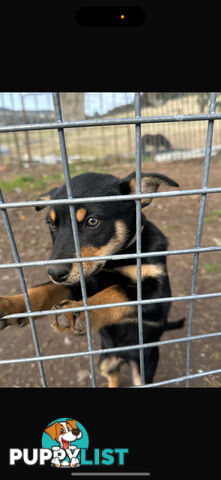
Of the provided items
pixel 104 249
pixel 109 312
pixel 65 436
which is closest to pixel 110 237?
pixel 104 249

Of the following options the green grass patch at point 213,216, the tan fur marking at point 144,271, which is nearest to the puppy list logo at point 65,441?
the tan fur marking at point 144,271

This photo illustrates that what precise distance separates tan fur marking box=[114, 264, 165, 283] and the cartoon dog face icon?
89 centimetres

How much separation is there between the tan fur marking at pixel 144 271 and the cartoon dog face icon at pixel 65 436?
0.89 meters

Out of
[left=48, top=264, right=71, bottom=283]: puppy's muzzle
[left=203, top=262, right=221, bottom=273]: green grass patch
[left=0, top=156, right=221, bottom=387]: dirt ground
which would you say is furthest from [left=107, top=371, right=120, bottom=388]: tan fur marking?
[left=203, top=262, right=221, bottom=273]: green grass patch

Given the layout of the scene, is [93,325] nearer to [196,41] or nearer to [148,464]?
[148,464]

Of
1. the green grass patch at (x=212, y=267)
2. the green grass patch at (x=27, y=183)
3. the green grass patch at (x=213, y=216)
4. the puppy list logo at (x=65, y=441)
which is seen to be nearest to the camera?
the puppy list logo at (x=65, y=441)

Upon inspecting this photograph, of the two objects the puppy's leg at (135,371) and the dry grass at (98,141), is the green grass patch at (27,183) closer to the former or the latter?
the dry grass at (98,141)

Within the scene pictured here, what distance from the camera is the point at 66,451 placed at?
95 cm

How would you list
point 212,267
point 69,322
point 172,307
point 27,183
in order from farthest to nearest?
point 27,183, point 212,267, point 172,307, point 69,322

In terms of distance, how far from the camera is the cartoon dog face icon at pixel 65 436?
0.95 metres

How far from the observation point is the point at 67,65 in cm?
88

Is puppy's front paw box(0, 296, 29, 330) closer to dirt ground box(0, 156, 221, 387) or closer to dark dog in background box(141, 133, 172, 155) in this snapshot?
dirt ground box(0, 156, 221, 387)

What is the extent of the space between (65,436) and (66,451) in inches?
1.6

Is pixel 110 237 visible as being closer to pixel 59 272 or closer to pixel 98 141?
pixel 59 272
